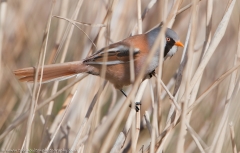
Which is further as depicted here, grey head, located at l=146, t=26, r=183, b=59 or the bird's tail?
grey head, located at l=146, t=26, r=183, b=59

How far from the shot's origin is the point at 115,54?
2.61 meters

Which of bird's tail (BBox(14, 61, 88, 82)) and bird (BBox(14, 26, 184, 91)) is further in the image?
bird (BBox(14, 26, 184, 91))

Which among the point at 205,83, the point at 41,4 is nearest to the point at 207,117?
the point at 205,83

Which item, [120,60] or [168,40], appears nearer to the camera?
[168,40]

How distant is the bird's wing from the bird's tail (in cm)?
8

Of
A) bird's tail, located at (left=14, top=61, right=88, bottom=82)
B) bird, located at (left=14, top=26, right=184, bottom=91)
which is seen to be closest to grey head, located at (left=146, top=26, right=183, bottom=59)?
bird, located at (left=14, top=26, right=184, bottom=91)

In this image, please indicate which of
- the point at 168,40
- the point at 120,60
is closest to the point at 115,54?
the point at 120,60

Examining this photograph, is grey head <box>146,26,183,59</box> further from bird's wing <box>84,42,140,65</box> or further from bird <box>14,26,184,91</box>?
bird's wing <box>84,42,140,65</box>

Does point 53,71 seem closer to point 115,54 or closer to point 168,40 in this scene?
point 115,54

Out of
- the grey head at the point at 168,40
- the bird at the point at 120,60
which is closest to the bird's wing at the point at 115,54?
the bird at the point at 120,60

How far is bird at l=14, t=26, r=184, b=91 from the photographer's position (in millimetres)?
2506

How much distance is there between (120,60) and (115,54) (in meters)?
0.08

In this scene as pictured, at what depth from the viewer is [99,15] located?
3.09m

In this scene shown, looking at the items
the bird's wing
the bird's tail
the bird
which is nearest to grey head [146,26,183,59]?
the bird
